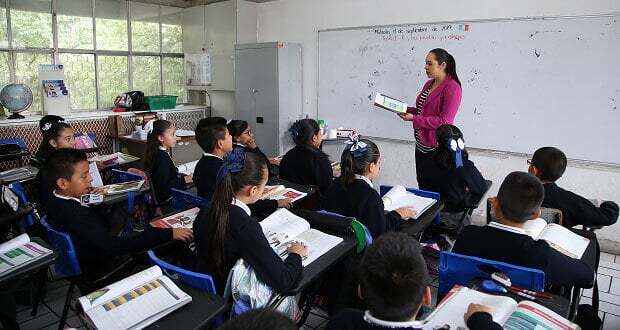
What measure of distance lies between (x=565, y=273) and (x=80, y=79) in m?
5.01

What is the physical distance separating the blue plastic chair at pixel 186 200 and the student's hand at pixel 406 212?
1.01 metres

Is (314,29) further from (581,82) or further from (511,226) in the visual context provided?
(511,226)

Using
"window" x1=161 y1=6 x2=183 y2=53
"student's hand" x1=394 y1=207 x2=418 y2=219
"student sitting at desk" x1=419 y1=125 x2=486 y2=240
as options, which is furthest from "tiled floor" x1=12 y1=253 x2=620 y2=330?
"window" x1=161 y1=6 x2=183 y2=53

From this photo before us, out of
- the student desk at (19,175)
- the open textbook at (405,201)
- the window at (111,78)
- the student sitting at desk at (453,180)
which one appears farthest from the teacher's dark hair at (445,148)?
the window at (111,78)

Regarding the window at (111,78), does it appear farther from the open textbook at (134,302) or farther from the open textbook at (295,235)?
the open textbook at (134,302)

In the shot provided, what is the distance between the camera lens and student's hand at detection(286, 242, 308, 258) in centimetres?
165

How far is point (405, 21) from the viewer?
419 cm

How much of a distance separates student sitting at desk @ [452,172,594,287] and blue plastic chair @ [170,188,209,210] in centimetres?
139

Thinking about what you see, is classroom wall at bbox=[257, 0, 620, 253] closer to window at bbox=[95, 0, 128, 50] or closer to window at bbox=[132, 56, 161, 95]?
window at bbox=[132, 56, 161, 95]

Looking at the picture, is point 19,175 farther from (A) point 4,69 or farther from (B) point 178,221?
(B) point 178,221

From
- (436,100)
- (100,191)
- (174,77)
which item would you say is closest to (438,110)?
(436,100)

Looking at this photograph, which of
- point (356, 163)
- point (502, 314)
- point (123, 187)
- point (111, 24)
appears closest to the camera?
point (502, 314)

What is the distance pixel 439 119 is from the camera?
3.36m

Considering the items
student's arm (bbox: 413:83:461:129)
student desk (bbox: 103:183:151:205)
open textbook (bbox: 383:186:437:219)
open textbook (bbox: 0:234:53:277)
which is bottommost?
open textbook (bbox: 0:234:53:277)
